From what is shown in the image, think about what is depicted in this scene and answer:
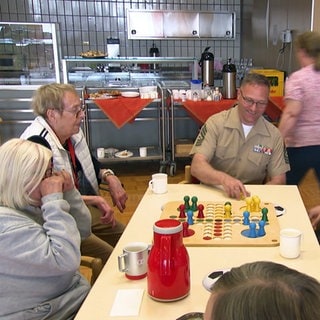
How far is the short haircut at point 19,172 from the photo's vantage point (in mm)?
1130

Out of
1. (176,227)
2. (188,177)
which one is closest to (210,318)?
(176,227)

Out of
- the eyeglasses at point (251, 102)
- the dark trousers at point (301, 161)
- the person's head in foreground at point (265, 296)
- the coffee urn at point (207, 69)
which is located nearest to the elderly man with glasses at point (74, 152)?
the eyeglasses at point (251, 102)

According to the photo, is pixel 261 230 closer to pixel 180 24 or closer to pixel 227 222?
pixel 227 222

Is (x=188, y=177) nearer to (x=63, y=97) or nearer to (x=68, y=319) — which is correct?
(x=63, y=97)

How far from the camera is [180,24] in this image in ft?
20.3

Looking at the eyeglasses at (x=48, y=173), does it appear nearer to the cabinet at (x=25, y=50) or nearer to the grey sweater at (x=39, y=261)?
the grey sweater at (x=39, y=261)

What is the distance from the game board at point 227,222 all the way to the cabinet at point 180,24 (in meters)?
4.91

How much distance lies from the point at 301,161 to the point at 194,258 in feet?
4.96

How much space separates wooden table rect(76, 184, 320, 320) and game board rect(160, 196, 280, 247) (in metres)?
0.03

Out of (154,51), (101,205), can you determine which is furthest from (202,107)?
(154,51)

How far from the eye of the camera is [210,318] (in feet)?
1.73

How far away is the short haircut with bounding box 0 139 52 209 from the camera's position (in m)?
1.13

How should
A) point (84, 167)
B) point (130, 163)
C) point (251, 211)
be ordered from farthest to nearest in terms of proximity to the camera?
point (130, 163) → point (84, 167) → point (251, 211)

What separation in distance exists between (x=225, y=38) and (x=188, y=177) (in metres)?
4.67
